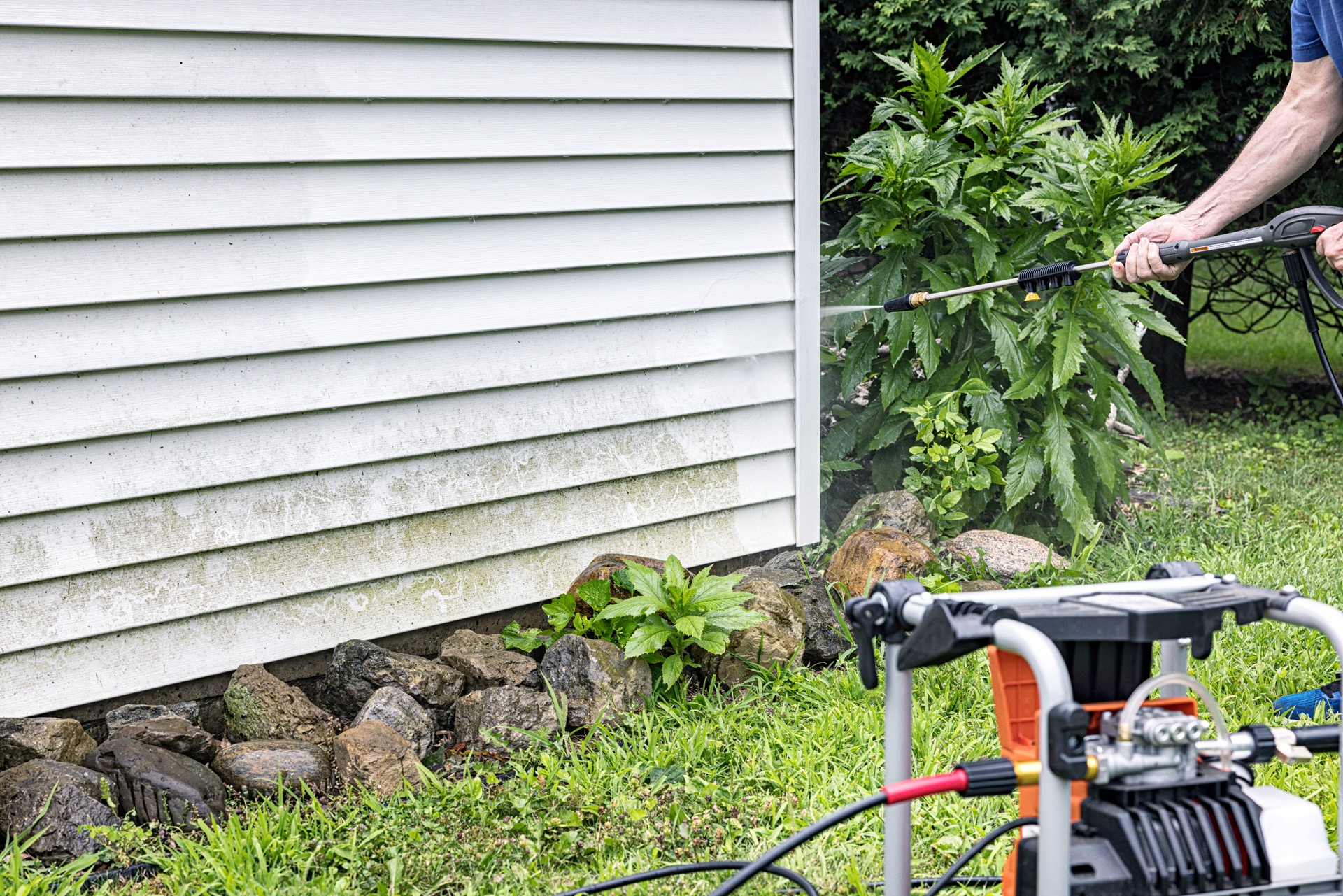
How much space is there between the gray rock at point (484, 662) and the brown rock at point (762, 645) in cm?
46

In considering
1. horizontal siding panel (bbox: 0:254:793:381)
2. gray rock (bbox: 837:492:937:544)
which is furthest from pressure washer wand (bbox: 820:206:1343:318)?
gray rock (bbox: 837:492:937:544)

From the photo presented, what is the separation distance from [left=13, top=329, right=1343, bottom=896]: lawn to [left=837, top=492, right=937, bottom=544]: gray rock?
2.60ft

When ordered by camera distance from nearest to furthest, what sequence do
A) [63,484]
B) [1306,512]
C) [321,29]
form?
[63,484], [321,29], [1306,512]

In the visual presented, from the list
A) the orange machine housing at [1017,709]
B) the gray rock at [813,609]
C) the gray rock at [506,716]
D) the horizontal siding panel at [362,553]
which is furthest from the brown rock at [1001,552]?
the orange machine housing at [1017,709]

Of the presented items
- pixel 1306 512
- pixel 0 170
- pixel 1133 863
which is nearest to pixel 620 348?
→ pixel 0 170

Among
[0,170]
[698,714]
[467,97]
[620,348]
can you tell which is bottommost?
[698,714]

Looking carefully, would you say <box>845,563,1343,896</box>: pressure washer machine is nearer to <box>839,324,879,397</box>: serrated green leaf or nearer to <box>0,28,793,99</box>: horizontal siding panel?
<box>0,28,793,99</box>: horizontal siding panel

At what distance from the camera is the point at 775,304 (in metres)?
A: 3.46

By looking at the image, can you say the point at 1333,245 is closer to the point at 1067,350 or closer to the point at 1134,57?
the point at 1067,350

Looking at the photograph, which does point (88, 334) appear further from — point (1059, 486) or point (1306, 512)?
point (1306, 512)

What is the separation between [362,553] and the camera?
9.23 ft

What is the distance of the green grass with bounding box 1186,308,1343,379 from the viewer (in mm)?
7574

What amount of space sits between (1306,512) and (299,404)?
151 inches

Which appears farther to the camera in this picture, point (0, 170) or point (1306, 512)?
point (1306, 512)
